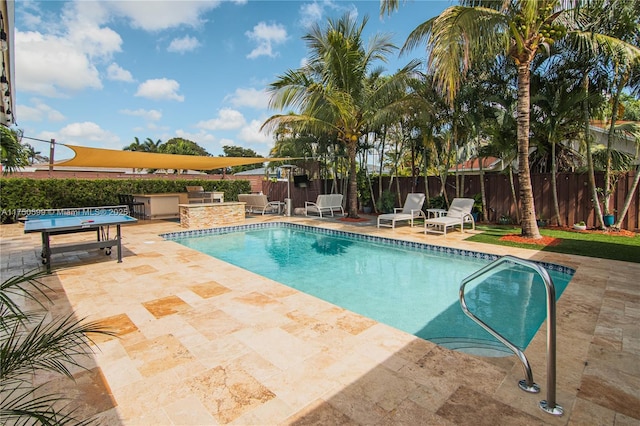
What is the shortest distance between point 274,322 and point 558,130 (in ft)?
33.3

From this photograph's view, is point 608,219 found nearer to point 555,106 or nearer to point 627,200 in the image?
point 627,200

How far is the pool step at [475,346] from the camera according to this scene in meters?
3.77

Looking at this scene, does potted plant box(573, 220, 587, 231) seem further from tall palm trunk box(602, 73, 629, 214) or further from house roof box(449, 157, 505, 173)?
house roof box(449, 157, 505, 173)

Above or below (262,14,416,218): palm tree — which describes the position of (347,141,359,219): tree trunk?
below

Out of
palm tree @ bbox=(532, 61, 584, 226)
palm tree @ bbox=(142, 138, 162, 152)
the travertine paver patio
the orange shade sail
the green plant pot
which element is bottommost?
the travertine paver patio

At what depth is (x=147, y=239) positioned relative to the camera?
968 centimetres

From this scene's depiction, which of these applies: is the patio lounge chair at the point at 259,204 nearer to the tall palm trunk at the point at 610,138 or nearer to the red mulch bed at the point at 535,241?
the red mulch bed at the point at 535,241

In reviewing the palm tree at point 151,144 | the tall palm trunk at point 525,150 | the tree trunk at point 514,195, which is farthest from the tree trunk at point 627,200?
the palm tree at point 151,144

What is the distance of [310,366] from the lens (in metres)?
3.02

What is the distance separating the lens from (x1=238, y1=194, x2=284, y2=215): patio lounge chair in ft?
52.4

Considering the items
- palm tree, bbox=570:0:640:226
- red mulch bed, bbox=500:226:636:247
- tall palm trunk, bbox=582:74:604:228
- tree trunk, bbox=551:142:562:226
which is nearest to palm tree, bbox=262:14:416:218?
palm tree, bbox=570:0:640:226

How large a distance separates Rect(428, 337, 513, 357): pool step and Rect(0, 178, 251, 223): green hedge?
15.6 meters

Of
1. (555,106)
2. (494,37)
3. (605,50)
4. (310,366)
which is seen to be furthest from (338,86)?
(310,366)

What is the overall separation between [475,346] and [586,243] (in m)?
6.17
